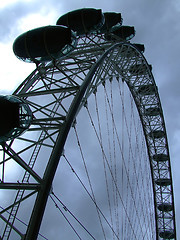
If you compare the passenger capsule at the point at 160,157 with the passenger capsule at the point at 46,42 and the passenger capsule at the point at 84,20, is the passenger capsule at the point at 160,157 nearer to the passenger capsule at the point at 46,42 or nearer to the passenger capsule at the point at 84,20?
the passenger capsule at the point at 84,20

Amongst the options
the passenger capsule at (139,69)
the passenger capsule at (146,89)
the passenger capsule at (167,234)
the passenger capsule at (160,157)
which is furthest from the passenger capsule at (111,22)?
the passenger capsule at (167,234)

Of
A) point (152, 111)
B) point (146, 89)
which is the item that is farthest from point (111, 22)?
point (152, 111)

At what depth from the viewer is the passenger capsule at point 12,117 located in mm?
7516

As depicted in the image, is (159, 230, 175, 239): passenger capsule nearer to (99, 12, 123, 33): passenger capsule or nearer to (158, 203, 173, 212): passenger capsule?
(158, 203, 173, 212): passenger capsule

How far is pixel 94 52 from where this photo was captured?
16188 millimetres

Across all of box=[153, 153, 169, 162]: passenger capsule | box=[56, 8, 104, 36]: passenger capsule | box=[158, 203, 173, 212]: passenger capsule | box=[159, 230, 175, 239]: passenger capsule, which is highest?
box=[153, 153, 169, 162]: passenger capsule

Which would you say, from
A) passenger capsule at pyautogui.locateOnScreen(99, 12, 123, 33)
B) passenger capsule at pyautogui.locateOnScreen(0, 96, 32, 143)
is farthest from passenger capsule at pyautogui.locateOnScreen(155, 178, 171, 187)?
passenger capsule at pyautogui.locateOnScreen(0, 96, 32, 143)

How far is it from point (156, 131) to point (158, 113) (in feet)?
6.83

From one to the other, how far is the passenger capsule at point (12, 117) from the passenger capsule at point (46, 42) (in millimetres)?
3295

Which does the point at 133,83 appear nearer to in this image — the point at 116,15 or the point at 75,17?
the point at 116,15

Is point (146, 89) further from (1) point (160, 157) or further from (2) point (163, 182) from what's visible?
(2) point (163, 182)

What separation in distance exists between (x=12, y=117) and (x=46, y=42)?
3976 millimetres

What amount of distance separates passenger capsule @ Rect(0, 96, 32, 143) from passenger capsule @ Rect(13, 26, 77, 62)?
330 centimetres

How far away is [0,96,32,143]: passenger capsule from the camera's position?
24.7ft
